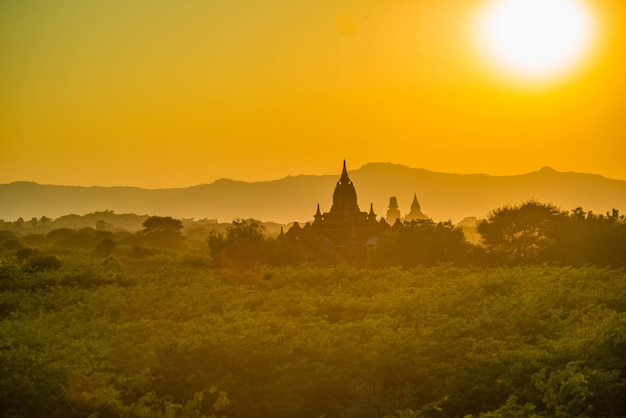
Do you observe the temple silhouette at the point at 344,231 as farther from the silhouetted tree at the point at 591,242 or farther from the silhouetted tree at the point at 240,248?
the silhouetted tree at the point at 591,242

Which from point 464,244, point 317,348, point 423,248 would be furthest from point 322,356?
point 464,244

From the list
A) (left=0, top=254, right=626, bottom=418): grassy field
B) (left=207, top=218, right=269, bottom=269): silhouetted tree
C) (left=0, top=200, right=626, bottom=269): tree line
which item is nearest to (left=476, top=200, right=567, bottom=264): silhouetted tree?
(left=0, top=200, right=626, bottom=269): tree line

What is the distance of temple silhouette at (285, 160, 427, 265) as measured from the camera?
7181 centimetres

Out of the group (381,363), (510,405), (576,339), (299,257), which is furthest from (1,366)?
(299,257)

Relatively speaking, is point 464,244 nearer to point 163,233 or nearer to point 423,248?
point 423,248

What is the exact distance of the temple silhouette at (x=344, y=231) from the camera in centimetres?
7181

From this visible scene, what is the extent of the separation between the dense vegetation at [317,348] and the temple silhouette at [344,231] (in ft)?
102

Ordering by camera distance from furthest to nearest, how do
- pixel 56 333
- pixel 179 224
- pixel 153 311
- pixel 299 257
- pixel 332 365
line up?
pixel 179 224 < pixel 299 257 < pixel 153 311 < pixel 56 333 < pixel 332 365

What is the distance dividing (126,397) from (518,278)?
75.3 ft

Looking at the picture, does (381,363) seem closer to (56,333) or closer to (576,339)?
(576,339)

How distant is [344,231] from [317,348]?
168ft

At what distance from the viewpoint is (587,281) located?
34.7 m

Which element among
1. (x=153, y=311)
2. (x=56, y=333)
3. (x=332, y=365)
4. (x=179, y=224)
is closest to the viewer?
(x=332, y=365)

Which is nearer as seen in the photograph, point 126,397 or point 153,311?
point 126,397
